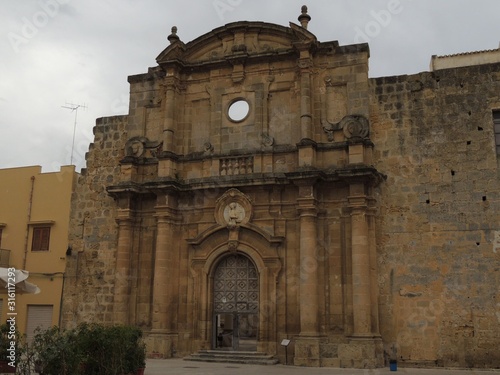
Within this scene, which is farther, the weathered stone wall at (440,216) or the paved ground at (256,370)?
the weathered stone wall at (440,216)

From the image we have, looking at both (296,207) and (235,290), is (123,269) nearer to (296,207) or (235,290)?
(235,290)

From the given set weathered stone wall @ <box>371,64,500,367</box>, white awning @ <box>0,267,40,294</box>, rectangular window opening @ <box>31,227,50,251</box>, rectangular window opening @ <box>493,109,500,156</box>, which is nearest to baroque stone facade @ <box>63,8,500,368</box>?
weathered stone wall @ <box>371,64,500,367</box>

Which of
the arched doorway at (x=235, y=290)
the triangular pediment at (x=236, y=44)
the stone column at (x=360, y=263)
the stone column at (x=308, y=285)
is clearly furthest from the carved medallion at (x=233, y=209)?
the triangular pediment at (x=236, y=44)

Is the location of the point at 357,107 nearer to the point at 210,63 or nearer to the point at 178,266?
the point at 210,63

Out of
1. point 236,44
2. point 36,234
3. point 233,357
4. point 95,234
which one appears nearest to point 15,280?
point 233,357

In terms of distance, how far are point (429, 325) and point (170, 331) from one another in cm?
763

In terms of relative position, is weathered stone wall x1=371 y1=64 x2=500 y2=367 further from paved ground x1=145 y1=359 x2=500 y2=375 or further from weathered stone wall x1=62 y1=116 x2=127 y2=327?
weathered stone wall x1=62 y1=116 x2=127 y2=327

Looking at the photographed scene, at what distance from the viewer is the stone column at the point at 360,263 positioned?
50.7 ft

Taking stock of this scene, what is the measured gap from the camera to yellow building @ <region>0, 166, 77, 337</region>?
66.4 feet

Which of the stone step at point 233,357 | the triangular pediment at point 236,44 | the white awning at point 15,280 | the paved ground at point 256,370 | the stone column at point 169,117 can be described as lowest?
the paved ground at point 256,370

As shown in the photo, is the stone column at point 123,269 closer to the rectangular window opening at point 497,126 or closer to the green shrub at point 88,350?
the green shrub at point 88,350

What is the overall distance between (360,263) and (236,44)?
27.3ft

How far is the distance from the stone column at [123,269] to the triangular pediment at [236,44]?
218 inches

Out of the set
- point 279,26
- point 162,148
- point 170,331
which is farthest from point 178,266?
point 279,26
